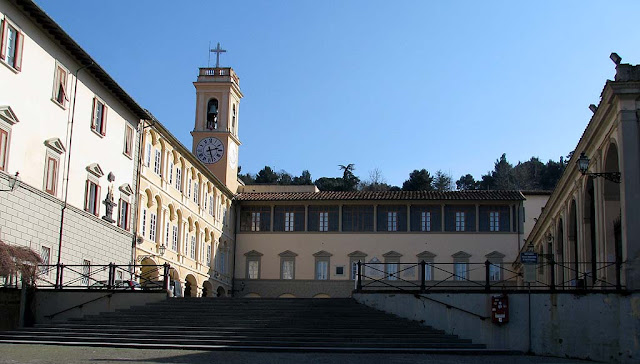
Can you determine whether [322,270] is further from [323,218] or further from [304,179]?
[304,179]

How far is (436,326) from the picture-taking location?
1024 inches

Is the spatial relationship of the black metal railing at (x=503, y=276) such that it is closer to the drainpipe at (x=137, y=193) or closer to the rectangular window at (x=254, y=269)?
the rectangular window at (x=254, y=269)

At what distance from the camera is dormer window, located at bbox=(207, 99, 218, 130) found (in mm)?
59219

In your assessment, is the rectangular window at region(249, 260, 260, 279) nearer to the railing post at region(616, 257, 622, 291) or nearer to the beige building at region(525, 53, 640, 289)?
the beige building at region(525, 53, 640, 289)

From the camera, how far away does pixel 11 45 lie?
→ 89.8 ft

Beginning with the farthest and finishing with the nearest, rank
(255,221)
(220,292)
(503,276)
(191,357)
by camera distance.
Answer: (255,221), (503,276), (220,292), (191,357)

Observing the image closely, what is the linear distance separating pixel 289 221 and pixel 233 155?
6.61m

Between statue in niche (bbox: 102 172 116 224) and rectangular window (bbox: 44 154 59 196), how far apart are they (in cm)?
435

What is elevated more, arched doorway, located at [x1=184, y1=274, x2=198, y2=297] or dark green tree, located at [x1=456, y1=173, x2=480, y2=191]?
dark green tree, located at [x1=456, y1=173, x2=480, y2=191]

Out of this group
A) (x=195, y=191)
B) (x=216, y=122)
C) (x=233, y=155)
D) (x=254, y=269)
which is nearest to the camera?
(x=195, y=191)

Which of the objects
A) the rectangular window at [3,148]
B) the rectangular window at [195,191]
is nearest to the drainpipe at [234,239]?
the rectangular window at [195,191]

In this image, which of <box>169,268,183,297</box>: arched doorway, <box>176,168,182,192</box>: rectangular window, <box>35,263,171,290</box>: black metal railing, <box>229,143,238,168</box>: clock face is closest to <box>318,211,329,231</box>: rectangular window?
<box>229,143,238,168</box>: clock face

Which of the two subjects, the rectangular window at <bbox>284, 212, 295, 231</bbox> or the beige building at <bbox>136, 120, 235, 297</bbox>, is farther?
the rectangular window at <bbox>284, 212, 295, 231</bbox>

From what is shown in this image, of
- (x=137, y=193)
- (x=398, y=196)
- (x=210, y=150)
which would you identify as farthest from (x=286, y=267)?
(x=137, y=193)
